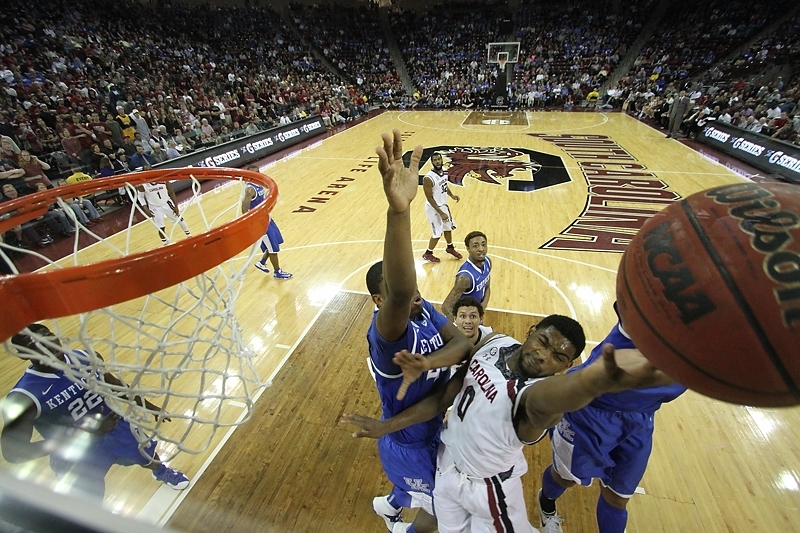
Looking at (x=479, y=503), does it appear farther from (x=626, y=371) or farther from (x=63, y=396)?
(x=63, y=396)

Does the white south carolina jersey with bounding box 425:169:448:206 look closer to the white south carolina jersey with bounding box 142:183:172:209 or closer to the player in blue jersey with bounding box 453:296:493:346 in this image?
the player in blue jersey with bounding box 453:296:493:346

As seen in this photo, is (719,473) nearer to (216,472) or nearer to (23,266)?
(216,472)

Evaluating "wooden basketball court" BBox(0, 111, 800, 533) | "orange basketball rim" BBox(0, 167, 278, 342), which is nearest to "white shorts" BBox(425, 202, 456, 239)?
"wooden basketball court" BBox(0, 111, 800, 533)

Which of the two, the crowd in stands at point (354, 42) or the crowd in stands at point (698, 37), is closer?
the crowd in stands at point (698, 37)

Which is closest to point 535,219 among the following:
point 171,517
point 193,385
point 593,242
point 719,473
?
point 593,242

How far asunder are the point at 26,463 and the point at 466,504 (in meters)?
1.80

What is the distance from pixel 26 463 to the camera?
167 cm

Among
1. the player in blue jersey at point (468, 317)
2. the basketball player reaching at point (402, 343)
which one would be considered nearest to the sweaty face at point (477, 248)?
the player in blue jersey at point (468, 317)

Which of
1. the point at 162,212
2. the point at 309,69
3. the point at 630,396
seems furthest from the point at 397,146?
the point at 309,69

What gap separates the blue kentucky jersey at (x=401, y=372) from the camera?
5.38ft

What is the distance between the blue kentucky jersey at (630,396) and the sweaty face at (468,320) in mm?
811

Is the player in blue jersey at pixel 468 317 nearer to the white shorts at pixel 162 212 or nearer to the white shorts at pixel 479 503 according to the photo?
the white shorts at pixel 479 503

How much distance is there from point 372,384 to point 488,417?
2.18 metres

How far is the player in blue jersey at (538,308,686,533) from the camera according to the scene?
195 cm
